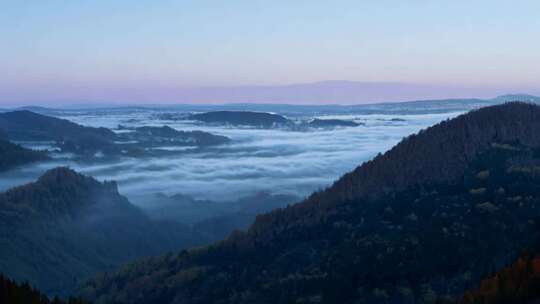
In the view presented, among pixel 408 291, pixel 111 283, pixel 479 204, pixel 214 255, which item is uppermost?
pixel 479 204

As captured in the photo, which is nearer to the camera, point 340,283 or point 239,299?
point 340,283

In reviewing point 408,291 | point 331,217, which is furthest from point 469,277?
point 331,217

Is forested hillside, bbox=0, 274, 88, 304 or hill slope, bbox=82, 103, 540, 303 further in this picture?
hill slope, bbox=82, 103, 540, 303

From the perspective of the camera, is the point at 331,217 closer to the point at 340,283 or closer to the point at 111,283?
the point at 340,283

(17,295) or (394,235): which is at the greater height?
(17,295)

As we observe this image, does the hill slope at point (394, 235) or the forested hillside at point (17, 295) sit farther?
the hill slope at point (394, 235)

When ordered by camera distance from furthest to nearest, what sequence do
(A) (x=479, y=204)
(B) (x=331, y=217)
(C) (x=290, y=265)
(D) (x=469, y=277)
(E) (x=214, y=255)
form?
(E) (x=214, y=255) → (B) (x=331, y=217) → (C) (x=290, y=265) → (A) (x=479, y=204) → (D) (x=469, y=277)

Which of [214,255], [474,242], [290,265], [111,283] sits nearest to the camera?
[474,242]

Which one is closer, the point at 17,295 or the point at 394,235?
the point at 17,295
